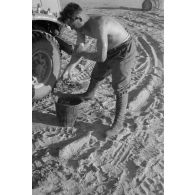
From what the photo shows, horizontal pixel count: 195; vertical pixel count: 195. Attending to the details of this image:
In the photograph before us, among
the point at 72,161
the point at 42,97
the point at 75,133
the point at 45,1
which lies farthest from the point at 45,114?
the point at 45,1

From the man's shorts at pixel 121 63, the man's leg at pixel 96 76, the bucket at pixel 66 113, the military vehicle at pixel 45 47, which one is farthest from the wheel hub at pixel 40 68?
the man's shorts at pixel 121 63

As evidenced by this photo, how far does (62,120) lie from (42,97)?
17.5 inches

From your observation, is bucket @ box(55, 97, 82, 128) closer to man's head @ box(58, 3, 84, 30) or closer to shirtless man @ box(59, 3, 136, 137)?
shirtless man @ box(59, 3, 136, 137)

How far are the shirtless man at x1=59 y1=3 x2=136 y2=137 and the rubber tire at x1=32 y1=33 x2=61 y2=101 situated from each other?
402 millimetres

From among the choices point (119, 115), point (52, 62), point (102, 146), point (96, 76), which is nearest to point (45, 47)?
point (52, 62)

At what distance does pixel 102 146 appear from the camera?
410 centimetres

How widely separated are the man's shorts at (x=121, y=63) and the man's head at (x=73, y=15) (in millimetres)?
476

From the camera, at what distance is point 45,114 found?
14.9 feet

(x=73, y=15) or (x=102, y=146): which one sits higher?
(x=73, y=15)

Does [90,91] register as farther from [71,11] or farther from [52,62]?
[71,11]

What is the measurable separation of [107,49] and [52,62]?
2.82ft

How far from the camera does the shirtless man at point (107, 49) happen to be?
3.61m

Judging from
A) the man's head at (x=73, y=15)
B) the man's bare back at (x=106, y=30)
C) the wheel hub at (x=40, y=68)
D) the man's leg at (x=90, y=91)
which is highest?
the man's head at (x=73, y=15)

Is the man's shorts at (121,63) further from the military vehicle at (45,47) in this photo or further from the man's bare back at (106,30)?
the military vehicle at (45,47)
